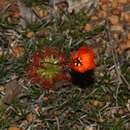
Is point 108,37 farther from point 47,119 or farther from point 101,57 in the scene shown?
point 47,119

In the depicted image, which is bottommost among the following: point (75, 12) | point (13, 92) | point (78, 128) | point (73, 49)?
point (78, 128)

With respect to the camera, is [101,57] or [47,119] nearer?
[47,119]

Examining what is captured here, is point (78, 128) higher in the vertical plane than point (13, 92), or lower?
lower

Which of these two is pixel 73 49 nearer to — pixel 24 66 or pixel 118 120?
pixel 24 66

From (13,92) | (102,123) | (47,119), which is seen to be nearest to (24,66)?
(13,92)

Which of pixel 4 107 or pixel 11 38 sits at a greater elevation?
pixel 11 38

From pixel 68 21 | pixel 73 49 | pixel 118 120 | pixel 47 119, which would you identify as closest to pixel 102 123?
pixel 118 120
